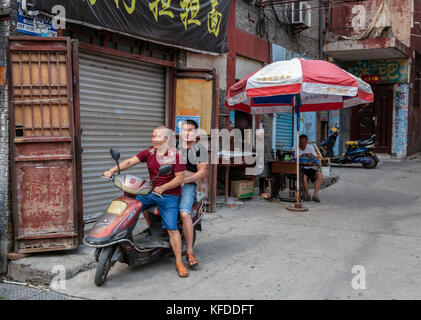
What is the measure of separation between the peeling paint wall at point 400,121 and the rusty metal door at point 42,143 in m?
15.2

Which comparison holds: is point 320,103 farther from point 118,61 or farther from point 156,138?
point 156,138

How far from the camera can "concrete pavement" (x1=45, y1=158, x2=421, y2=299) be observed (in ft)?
14.2

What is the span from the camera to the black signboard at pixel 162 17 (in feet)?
19.7

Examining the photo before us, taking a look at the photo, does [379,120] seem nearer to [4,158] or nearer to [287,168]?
[287,168]

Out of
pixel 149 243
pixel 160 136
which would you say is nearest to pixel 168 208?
pixel 149 243

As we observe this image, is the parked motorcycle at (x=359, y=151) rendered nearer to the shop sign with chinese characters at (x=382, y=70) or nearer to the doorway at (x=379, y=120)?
the doorway at (x=379, y=120)

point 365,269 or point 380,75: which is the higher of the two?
point 380,75

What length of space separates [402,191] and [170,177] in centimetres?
772

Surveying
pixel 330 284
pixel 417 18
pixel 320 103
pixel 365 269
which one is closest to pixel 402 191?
pixel 320 103

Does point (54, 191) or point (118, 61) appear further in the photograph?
point (118, 61)

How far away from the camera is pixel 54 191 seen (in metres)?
5.40

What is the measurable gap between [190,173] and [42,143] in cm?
192
